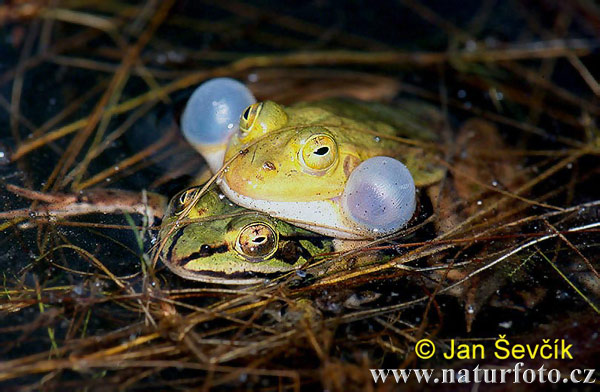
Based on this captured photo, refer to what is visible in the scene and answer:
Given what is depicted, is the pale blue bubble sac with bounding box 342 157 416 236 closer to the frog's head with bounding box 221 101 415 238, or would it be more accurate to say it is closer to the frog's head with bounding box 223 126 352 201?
the frog's head with bounding box 221 101 415 238

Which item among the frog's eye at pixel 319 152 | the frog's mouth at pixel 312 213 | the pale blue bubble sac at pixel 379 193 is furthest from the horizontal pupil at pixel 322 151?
Answer: the frog's mouth at pixel 312 213

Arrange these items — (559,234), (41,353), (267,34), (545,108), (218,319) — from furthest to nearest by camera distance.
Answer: (267,34), (545,108), (559,234), (218,319), (41,353)

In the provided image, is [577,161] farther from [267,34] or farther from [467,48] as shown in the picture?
[267,34]

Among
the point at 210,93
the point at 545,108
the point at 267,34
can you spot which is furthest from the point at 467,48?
the point at 210,93

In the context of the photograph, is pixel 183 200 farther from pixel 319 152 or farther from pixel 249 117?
pixel 319 152

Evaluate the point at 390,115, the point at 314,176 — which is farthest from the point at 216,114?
the point at 390,115

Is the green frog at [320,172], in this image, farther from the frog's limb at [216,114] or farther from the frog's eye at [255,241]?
the frog's eye at [255,241]
